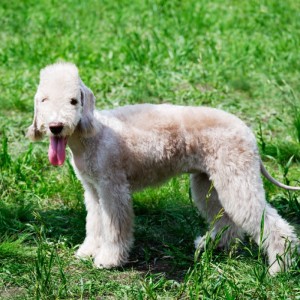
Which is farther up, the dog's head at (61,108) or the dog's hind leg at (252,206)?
the dog's head at (61,108)

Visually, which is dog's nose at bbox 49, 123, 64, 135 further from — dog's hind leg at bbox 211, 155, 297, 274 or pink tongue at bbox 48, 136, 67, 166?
dog's hind leg at bbox 211, 155, 297, 274

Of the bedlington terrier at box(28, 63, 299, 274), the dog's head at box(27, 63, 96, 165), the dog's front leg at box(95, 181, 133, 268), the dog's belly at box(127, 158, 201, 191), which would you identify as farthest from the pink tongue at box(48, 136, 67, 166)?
the dog's belly at box(127, 158, 201, 191)

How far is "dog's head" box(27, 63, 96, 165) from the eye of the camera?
4391mm

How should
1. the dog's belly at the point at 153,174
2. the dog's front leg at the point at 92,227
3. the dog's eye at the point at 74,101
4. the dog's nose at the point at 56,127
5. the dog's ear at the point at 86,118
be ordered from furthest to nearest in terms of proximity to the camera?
the dog's front leg at the point at 92,227
the dog's belly at the point at 153,174
the dog's ear at the point at 86,118
the dog's eye at the point at 74,101
the dog's nose at the point at 56,127

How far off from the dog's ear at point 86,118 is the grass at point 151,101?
2.22ft

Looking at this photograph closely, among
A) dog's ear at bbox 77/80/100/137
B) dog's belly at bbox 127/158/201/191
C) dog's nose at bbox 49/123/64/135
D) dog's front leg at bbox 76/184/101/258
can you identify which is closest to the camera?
dog's nose at bbox 49/123/64/135

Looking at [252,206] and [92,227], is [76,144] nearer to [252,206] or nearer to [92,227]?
[92,227]

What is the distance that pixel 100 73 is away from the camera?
7953 millimetres

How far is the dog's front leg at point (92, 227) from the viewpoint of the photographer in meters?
5.03

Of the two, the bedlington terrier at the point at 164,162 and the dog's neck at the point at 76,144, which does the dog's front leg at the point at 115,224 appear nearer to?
the bedlington terrier at the point at 164,162

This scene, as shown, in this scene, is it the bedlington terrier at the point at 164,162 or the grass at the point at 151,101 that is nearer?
the grass at the point at 151,101

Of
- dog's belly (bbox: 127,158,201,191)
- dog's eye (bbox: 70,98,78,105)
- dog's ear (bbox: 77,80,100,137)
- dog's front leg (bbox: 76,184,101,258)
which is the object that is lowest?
dog's front leg (bbox: 76,184,101,258)

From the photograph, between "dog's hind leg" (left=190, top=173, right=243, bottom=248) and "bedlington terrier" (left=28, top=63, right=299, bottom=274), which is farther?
"dog's hind leg" (left=190, top=173, right=243, bottom=248)

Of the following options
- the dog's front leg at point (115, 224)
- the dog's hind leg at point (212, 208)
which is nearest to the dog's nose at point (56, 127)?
the dog's front leg at point (115, 224)
